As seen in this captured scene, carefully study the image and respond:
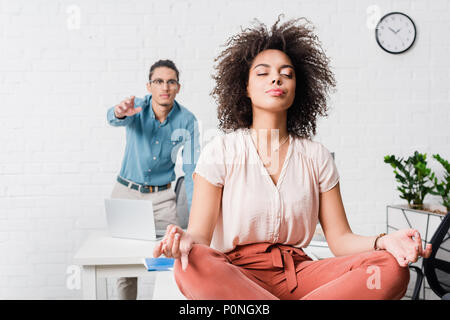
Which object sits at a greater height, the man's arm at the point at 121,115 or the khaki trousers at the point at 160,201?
the man's arm at the point at 121,115

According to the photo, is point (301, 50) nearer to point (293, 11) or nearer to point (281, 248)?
point (281, 248)

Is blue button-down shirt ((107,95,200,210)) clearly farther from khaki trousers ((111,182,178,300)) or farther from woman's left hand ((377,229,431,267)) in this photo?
woman's left hand ((377,229,431,267))

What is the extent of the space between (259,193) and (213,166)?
0.10 m

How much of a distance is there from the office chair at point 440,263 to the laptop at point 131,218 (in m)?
1.06

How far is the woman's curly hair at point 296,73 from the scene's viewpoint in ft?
3.29

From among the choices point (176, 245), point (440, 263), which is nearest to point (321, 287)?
point (176, 245)

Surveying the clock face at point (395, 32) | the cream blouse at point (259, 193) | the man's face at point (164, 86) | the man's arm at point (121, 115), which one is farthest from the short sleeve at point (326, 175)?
the clock face at point (395, 32)

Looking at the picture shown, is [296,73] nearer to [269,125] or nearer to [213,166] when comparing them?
[269,125]

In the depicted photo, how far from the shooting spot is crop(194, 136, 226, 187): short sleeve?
89 cm

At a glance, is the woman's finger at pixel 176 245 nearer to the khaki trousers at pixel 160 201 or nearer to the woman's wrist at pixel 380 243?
the woman's wrist at pixel 380 243

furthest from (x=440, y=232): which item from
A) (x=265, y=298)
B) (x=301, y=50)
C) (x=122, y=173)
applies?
(x=122, y=173)

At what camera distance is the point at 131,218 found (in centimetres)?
180

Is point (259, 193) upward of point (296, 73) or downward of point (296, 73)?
downward

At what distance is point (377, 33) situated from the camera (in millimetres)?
3316
